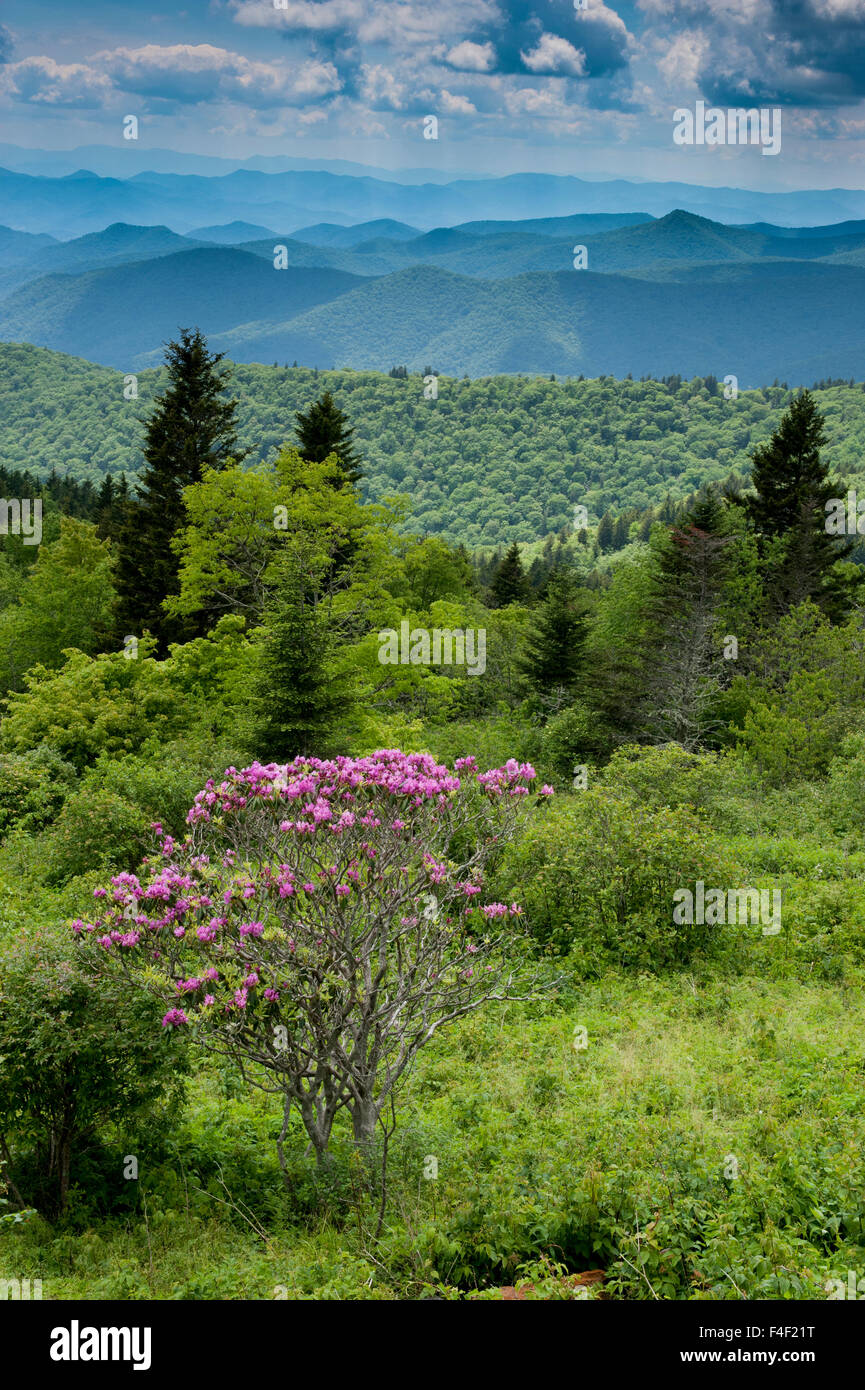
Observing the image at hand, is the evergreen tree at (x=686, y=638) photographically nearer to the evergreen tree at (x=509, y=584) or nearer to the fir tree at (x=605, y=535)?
the evergreen tree at (x=509, y=584)

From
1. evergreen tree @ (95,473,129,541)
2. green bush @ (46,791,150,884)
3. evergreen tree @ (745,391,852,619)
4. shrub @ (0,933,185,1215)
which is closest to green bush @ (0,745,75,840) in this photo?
green bush @ (46,791,150,884)

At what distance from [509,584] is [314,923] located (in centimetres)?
5508

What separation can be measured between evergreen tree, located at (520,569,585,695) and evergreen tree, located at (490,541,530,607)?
2780 centimetres

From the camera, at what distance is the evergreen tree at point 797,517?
31562 mm

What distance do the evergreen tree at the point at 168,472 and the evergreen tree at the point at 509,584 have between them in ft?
92.3

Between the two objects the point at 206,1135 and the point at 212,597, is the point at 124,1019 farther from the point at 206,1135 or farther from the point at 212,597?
the point at 212,597

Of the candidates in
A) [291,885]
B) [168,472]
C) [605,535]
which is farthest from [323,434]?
[605,535]

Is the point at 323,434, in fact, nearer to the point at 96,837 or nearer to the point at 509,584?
the point at 96,837

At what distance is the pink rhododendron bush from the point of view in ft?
22.6

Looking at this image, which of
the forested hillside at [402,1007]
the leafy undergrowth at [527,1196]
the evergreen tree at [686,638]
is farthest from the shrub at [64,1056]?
the evergreen tree at [686,638]

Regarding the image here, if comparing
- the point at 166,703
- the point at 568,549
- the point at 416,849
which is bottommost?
the point at 416,849

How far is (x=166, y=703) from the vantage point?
23531mm

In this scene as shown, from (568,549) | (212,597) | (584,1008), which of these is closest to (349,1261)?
(584,1008)
